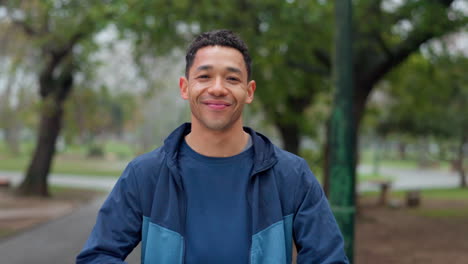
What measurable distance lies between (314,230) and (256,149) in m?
0.38

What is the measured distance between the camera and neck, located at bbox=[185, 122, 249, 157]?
2111 mm

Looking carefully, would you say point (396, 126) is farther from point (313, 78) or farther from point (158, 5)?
point (158, 5)

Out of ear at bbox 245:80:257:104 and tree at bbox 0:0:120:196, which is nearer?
ear at bbox 245:80:257:104

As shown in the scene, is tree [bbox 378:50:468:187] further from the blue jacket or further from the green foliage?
the blue jacket

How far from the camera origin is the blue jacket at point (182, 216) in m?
Result: 1.96

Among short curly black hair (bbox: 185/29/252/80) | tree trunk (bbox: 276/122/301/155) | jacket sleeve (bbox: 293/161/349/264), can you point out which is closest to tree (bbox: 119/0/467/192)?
tree trunk (bbox: 276/122/301/155)

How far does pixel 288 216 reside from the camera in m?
2.03

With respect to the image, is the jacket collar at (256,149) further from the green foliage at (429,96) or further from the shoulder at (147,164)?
the green foliage at (429,96)

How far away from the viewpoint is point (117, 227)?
199 centimetres

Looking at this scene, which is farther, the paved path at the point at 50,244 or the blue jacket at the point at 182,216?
the paved path at the point at 50,244

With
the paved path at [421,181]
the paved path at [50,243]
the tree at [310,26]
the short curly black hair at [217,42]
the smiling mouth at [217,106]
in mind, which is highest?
the tree at [310,26]

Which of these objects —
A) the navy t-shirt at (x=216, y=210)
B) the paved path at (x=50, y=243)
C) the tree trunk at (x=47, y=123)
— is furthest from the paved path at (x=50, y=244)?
the navy t-shirt at (x=216, y=210)

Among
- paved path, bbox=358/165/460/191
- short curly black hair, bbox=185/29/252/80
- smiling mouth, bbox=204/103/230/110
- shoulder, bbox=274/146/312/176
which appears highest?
short curly black hair, bbox=185/29/252/80

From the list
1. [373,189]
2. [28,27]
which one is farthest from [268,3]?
[373,189]
